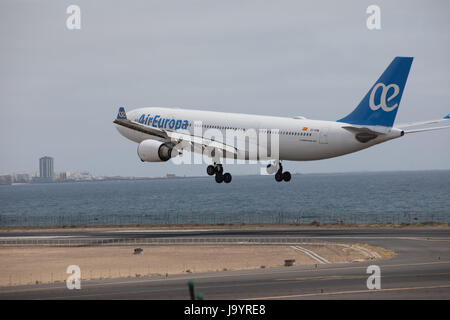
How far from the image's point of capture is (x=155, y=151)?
6912cm

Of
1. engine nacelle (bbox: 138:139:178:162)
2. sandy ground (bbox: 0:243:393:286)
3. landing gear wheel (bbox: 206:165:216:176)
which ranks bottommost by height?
→ sandy ground (bbox: 0:243:393:286)

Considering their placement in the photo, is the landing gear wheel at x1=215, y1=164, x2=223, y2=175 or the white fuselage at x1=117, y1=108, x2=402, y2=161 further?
the landing gear wheel at x1=215, y1=164, x2=223, y2=175

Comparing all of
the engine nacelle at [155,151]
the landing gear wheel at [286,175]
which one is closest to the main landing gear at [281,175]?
the landing gear wheel at [286,175]

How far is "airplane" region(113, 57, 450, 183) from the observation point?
62.7m

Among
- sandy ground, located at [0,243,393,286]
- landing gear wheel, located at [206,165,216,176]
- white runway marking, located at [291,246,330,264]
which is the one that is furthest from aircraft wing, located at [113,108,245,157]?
white runway marking, located at [291,246,330,264]

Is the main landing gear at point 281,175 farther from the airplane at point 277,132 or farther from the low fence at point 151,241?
the low fence at point 151,241

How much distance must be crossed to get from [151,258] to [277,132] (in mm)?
21645

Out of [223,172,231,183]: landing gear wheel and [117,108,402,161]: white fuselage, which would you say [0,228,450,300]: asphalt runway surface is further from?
[223,172,231,183]: landing gear wheel

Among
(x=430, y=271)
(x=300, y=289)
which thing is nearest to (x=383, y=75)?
(x=430, y=271)

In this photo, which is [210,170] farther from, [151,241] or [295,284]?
[151,241]

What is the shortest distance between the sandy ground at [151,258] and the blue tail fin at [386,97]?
14091mm
